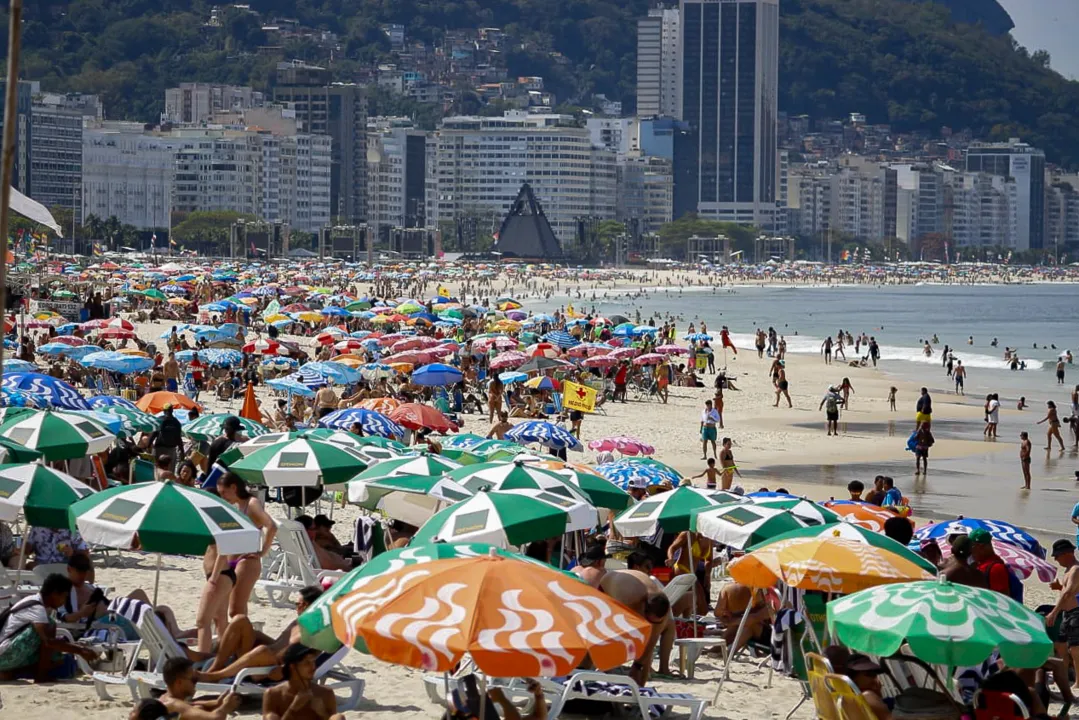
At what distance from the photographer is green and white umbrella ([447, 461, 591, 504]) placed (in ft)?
31.8

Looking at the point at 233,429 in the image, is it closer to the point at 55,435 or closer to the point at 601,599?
the point at 55,435

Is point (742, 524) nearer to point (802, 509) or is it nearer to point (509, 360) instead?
point (802, 509)

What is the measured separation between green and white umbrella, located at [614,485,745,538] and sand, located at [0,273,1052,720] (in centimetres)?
83

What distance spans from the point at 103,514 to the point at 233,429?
17.8ft

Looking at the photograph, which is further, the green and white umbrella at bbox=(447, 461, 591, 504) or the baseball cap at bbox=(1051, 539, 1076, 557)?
the green and white umbrella at bbox=(447, 461, 591, 504)

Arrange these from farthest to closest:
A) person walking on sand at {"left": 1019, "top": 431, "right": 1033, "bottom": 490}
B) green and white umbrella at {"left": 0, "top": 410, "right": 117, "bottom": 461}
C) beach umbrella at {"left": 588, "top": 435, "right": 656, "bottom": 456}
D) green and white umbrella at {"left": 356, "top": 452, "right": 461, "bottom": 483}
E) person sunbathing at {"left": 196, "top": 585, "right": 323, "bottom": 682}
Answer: person walking on sand at {"left": 1019, "top": 431, "right": 1033, "bottom": 490} → beach umbrella at {"left": 588, "top": 435, "right": 656, "bottom": 456} → green and white umbrella at {"left": 0, "top": 410, "right": 117, "bottom": 461} → green and white umbrella at {"left": 356, "top": 452, "right": 461, "bottom": 483} → person sunbathing at {"left": 196, "top": 585, "right": 323, "bottom": 682}

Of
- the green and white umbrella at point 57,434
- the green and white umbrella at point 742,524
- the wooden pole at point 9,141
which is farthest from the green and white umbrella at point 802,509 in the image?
the wooden pole at point 9,141

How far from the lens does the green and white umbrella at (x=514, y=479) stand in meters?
9.70

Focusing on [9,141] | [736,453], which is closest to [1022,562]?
[9,141]

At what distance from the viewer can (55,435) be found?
11.1 metres

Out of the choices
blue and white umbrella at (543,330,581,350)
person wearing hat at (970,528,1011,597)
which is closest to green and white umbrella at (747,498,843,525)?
person wearing hat at (970,528,1011,597)

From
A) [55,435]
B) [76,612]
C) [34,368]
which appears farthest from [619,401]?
[76,612]

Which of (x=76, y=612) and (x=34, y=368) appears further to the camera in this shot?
(x=34, y=368)

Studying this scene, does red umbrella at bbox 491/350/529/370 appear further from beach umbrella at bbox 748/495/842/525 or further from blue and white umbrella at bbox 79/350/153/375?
beach umbrella at bbox 748/495/842/525
